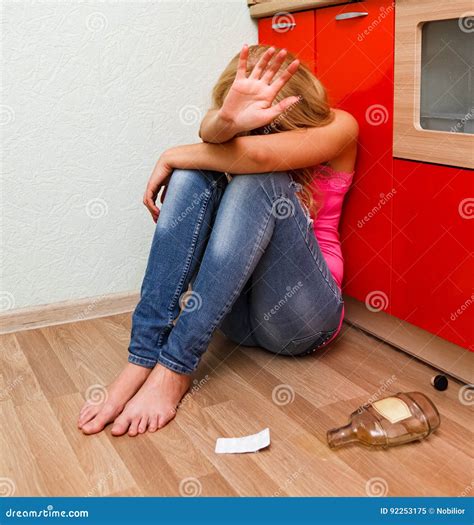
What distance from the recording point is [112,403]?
1276 millimetres

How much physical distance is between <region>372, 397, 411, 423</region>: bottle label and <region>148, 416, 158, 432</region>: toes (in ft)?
1.26

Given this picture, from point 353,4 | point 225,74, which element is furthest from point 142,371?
point 353,4

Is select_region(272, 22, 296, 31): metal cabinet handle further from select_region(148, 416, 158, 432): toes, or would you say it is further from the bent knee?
select_region(148, 416, 158, 432): toes

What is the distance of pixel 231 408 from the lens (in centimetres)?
131

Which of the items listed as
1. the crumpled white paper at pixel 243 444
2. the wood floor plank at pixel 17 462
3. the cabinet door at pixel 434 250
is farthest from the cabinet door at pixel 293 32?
the wood floor plank at pixel 17 462

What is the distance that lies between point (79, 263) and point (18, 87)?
461mm

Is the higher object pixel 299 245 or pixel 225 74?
pixel 225 74

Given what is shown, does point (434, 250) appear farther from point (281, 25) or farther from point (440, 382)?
point (281, 25)

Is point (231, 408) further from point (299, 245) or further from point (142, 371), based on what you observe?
point (299, 245)

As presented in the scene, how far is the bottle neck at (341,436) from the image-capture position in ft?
3.81

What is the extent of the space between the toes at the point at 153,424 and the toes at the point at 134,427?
0.02m

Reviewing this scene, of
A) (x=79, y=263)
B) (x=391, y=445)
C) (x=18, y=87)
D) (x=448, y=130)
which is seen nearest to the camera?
(x=391, y=445)

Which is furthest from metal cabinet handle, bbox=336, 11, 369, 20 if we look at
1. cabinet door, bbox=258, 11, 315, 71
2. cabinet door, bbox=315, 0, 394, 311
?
cabinet door, bbox=258, 11, 315, 71

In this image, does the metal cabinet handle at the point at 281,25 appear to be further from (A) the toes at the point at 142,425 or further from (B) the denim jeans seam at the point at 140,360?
(A) the toes at the point at 142,425
